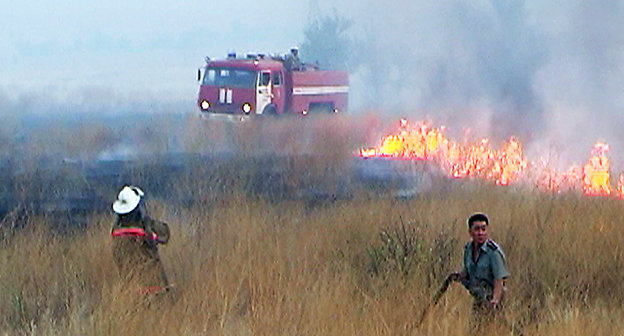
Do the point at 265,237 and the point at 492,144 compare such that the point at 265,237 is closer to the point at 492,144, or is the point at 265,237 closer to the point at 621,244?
the point at 621,244

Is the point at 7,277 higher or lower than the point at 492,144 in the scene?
lower

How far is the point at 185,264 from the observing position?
8859 millimetres

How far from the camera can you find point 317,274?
28.0 ft

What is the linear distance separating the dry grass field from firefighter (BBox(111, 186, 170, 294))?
17 centimetres

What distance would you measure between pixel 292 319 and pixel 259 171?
1056 cm

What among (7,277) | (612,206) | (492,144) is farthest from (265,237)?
(492,144)

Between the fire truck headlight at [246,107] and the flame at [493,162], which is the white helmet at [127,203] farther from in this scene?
the fire truck headlight at [246,107]

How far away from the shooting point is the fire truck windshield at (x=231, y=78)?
23.5m

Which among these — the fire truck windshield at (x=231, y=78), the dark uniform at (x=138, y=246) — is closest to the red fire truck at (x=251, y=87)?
the fire truck windshield at (x=231, y=78)

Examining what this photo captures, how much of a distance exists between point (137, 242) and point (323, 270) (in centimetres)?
219

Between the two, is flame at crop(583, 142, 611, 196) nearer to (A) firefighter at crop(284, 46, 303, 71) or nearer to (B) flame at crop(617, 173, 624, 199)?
(B) flame at crop(617, 173, 624, 199)

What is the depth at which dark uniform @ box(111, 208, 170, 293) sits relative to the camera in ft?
23.4

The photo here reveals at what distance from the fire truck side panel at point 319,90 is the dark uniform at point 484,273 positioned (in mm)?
19713

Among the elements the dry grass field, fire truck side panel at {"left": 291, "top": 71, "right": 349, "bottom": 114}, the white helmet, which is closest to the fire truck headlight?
fire truck side panel at {"left": 291, "top": 71, "right": 349, "bottom": 114}
